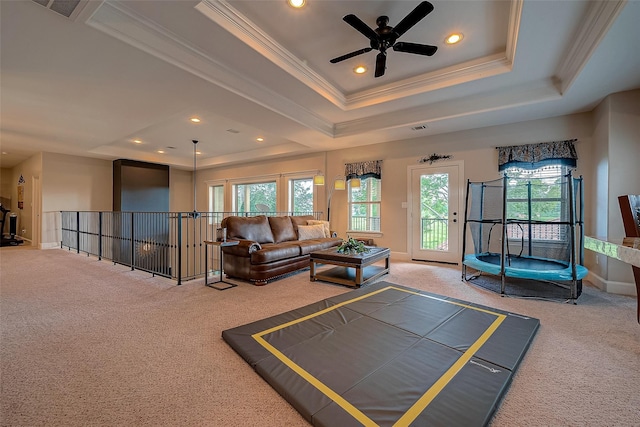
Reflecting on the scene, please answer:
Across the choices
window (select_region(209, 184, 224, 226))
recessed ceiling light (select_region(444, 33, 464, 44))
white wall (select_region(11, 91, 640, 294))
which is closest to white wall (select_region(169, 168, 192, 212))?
white wall (select_region(11, 91, 640, 294))

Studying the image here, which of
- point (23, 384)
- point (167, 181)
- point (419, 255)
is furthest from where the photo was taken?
point (167, 181)

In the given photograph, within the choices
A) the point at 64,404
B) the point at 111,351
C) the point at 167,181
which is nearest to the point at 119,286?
the point at 111,351

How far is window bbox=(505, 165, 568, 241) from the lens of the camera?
3.94 m

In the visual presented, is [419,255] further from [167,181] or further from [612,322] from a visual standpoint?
[167,181]

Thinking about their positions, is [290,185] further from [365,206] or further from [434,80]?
[434,80]

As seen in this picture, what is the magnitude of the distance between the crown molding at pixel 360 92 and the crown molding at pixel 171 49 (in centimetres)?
56

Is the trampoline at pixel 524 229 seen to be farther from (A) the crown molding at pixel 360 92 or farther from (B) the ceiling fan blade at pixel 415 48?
(B) the ceiling fan blade at pixel 415 48

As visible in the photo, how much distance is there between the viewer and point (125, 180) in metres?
8.14

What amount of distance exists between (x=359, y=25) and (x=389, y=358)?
9.10ft

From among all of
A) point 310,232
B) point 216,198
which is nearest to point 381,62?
point 310,232

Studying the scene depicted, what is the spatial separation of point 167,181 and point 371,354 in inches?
374

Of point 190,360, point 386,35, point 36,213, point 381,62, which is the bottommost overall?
point 190,360

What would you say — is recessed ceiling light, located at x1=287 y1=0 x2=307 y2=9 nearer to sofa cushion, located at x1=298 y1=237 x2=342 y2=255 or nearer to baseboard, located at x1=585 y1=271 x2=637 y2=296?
sofa cushion, located at x1=298 y1=237 x2=342 y2=255

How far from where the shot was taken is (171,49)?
2822 mm
